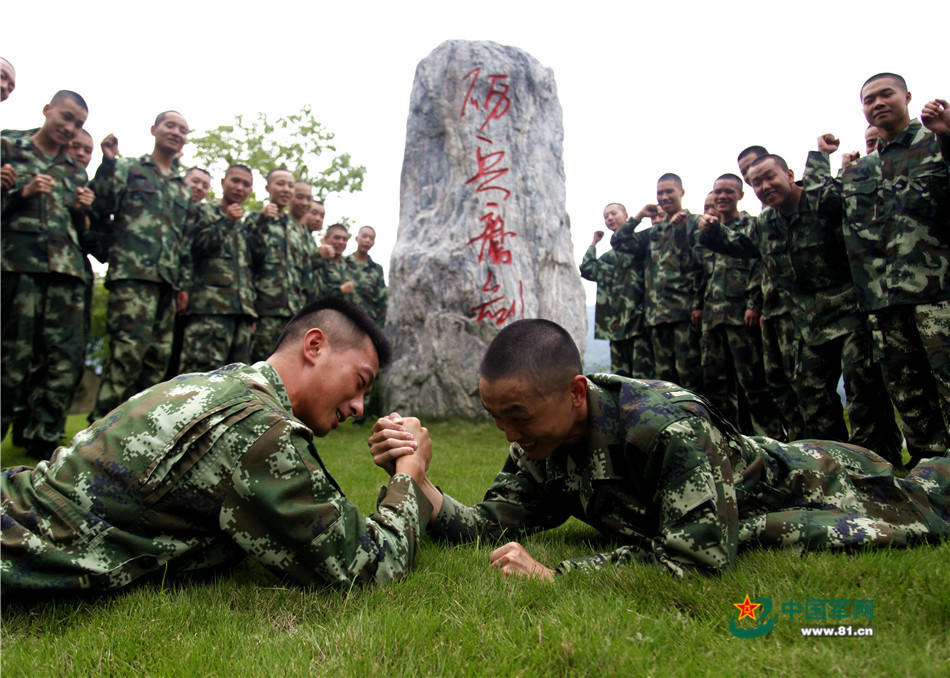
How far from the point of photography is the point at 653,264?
7.73 metres

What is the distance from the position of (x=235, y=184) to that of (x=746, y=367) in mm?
5477

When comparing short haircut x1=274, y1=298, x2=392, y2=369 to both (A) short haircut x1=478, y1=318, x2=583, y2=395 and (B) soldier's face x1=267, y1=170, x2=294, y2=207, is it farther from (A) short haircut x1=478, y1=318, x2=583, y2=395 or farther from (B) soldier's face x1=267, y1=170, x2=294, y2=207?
(B) soldier's face x1=267, y1=170, x2=294, y2=207

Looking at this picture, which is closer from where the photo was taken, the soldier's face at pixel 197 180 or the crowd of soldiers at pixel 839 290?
the crowd of soldiers at pixel 839 290

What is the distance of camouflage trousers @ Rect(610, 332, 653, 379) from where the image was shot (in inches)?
317

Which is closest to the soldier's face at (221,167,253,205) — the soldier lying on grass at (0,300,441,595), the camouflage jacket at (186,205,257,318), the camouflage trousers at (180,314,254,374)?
the camouflage jacket at (186,205,257,318)

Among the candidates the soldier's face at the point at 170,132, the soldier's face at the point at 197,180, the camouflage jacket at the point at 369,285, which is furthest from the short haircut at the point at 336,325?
the camouflage jacket at the point at 369,285

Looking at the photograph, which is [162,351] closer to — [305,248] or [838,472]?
[305,248]

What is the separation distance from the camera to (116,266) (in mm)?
6059

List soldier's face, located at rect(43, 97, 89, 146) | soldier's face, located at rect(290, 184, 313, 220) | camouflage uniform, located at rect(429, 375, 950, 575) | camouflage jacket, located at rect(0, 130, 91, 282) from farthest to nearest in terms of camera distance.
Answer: soldier's face, located at rect(290, 184, 313, 220) < soldier's face, located at rect(43, 97, 89, 146) < camouflage jacket, located at rect(0, 130, 91, 282) < camouflage uniform, located at rect(429, 375, 950, 575)

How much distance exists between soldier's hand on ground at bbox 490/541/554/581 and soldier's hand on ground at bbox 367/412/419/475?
533 millimetres

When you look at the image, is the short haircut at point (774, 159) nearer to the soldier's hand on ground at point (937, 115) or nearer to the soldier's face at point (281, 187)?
the soldier's hand on ground at point (937, 115)

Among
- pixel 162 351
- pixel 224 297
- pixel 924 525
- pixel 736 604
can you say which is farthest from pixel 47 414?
pixel 924 525

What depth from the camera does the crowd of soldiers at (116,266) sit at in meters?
5.34

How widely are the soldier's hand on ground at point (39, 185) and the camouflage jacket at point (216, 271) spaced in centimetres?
188
